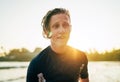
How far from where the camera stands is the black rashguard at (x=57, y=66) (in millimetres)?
3607

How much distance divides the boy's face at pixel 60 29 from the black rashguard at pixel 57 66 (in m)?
0.22

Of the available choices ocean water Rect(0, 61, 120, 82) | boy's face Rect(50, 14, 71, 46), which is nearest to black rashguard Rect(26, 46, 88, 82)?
boy's face Rect(50, 14, 71, 46)

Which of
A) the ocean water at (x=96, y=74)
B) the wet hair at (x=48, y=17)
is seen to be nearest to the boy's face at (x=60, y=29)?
the wet hair at (x=48, y=17)

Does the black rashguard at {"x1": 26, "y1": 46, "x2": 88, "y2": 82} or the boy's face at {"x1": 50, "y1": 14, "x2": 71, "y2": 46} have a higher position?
the boy's face at {"x1": 50, "y1": 14, "x2": 71, "y2": 46}

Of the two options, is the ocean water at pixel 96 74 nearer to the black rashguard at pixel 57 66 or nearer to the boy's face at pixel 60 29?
the black rashguard at pixel 57 66

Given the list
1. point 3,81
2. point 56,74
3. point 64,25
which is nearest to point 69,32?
point 64,25

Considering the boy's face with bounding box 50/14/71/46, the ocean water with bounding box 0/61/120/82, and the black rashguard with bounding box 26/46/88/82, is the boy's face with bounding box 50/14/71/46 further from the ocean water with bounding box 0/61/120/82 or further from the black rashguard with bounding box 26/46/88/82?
the ocean water with bounding box 0/61/120/82

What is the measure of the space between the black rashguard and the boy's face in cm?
22

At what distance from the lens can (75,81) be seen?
3.64 metres

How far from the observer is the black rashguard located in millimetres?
3607

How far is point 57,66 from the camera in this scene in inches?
145

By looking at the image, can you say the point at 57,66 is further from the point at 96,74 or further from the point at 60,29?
the point at 96,74

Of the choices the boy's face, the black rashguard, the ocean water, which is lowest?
the ocean water

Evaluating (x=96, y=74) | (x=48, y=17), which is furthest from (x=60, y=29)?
(x=96, y=74)
